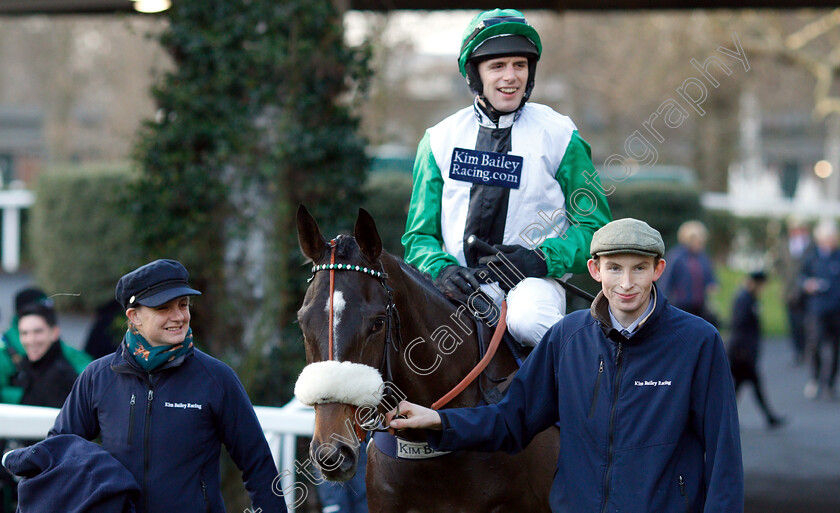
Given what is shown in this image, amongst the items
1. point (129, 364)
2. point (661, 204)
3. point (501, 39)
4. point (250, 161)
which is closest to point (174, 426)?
point (129, 364)

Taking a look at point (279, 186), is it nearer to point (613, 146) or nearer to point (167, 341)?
point (167, 341)

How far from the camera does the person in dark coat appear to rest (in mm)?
9305

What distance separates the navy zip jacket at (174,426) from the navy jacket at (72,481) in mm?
81

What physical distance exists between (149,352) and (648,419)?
1.53m

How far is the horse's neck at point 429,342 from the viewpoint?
2988 mm

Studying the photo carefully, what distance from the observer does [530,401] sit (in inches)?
117

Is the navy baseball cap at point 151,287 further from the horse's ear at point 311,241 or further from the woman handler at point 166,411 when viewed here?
the horse's ear at point 311,241

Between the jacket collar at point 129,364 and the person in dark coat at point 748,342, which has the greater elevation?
the jacket collar at point 129,364

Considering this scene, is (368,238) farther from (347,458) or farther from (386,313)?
(347,458)

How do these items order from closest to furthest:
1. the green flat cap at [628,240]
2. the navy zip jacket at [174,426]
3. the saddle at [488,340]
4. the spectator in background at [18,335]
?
the green flat cap at [628,240] < the navy zip jacket at [174,426] < the saddle at [488,340] < the spectator in background at [18,335]

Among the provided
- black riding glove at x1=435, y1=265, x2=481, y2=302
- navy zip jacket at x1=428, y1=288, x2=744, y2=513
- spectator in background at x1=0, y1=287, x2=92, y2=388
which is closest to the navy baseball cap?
black riding glove at x1=435, y1=265, x2=481, y2=302

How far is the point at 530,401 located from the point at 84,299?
13224mm

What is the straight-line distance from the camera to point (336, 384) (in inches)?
100

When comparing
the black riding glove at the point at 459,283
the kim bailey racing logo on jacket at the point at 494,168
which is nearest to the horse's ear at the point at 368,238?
the black riding glove at the point at 459,283
